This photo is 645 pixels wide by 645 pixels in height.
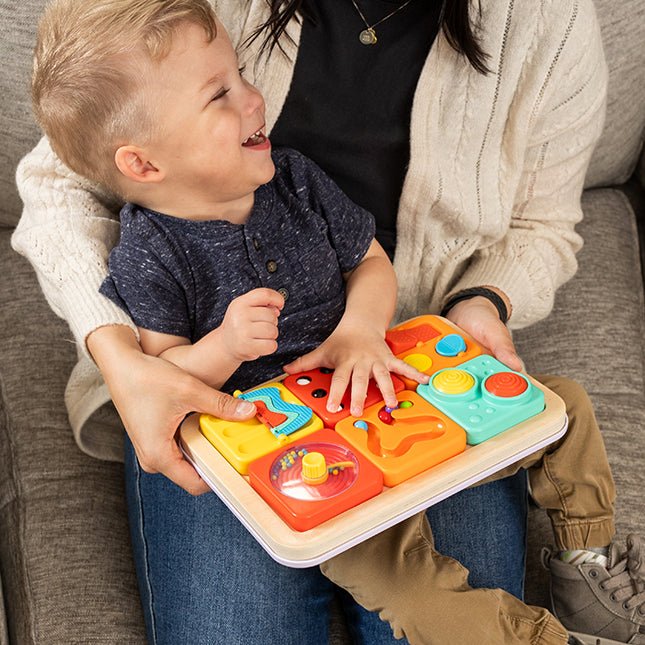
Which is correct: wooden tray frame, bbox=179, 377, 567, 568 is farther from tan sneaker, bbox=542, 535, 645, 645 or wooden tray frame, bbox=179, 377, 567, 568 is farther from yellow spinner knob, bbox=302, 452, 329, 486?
tan sneaker, bbox=542, 535, 645, 645

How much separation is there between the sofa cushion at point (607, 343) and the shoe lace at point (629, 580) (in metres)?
0.07

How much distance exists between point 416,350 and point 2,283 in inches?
30.7

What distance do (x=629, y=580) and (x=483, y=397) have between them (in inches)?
13.6

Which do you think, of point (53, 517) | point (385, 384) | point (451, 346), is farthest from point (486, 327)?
point (53, 517)

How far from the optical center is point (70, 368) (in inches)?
54.4

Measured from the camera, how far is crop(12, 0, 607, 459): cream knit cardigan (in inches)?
44.1

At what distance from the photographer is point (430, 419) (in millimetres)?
926

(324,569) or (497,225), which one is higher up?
(497,225)

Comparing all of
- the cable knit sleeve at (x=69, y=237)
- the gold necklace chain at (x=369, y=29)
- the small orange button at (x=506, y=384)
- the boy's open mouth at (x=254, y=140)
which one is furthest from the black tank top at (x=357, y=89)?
the small orange button at (x=506, y=384)

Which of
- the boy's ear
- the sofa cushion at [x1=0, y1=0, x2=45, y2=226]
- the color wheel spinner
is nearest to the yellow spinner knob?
the color wheel spinner

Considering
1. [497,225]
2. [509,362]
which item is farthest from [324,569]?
[497,225]

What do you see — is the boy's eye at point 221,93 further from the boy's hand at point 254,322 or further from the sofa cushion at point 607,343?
the sofa cushion at point 607,343

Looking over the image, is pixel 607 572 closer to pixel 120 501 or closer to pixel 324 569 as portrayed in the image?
pixel 324 569

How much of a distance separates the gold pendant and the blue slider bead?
0.38 metres
